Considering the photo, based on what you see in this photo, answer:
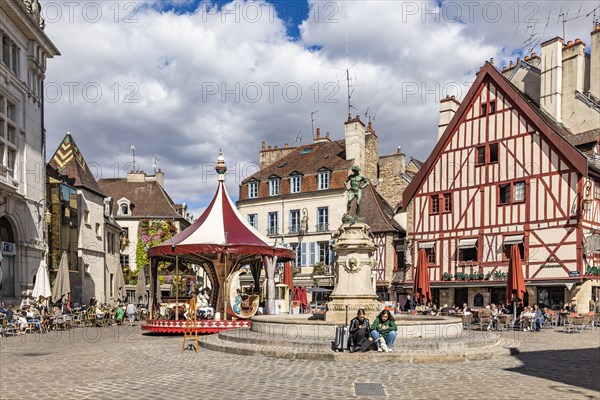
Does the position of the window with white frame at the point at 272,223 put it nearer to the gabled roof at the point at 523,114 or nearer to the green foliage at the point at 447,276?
the gabled roof at the point at 523,114

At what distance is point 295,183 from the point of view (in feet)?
119

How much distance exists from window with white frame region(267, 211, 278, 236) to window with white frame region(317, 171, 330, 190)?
11.7 feet

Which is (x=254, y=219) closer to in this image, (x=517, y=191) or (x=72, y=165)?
(x=72, y=165)

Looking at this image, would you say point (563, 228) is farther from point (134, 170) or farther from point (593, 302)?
point (134, 170)

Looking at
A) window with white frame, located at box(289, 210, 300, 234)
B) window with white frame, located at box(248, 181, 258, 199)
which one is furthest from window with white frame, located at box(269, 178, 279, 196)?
window with white frame, located at box(289, 210, 300, 234)

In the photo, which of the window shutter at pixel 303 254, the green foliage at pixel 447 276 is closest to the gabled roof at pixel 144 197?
the window shutter at pixel 303 254

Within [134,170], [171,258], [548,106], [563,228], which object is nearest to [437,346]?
[171,258]

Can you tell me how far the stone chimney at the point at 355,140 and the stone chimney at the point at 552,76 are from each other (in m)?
10.3

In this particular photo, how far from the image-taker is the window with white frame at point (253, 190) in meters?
38.1

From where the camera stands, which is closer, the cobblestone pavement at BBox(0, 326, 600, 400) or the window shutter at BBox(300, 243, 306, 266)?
the cobblestone pavement at BBox(0, 326, 600, 400)

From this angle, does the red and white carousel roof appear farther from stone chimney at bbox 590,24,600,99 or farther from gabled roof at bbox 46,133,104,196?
stone chimney at bbox 590,24,600,99

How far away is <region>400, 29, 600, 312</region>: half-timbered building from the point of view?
23.0 m

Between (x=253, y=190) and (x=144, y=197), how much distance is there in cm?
790

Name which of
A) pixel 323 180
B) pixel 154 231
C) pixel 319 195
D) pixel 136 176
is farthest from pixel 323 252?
pixel 136 176
